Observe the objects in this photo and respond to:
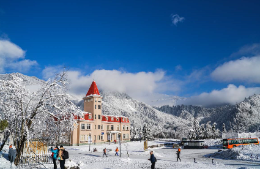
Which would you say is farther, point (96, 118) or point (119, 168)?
point (96, 118)

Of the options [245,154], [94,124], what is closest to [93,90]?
[94,124]

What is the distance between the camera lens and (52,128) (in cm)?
1642

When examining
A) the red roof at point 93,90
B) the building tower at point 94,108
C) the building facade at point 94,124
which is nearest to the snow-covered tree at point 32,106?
the building facade at point 94,124

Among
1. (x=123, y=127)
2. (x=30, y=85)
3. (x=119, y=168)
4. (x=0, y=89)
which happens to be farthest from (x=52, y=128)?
(x=123, y=127)

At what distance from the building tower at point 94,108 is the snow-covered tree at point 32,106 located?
41.5 m

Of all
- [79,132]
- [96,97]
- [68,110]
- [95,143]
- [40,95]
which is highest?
[96,97]

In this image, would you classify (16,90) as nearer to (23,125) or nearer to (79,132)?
(23,125)

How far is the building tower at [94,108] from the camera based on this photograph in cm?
5759

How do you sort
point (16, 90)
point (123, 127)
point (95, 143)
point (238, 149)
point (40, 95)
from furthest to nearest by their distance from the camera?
point (123, 127) < point (95, 143) < point (238, 149) < point (40, 95) < point (16, 90)

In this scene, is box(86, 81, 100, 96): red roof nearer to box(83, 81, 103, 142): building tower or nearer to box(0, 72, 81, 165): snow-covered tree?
box(83, 81, 103, 142): building tower

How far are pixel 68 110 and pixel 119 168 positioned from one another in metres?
8.63

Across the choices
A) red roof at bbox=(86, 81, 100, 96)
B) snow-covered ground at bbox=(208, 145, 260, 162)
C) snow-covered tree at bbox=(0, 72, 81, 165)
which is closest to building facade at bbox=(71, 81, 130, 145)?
red roof at bbox=(86, 81, 100, 96)

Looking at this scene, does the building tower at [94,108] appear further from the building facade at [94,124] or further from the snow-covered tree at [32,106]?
the snow-covered tree at [32,106]

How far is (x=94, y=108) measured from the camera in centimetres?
5788
